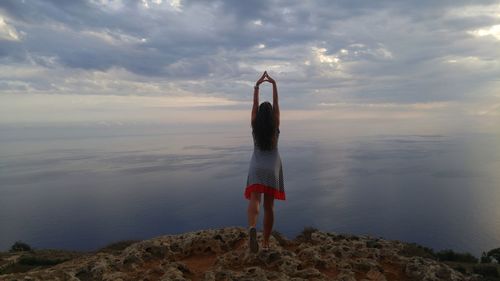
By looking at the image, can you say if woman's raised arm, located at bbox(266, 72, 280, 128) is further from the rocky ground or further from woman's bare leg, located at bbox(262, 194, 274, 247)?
the rocky ground

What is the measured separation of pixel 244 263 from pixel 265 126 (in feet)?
9.58

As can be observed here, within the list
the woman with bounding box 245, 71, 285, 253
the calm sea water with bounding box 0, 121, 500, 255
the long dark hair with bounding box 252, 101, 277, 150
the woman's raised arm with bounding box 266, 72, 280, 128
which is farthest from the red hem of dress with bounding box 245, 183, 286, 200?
the calm sea water with bounding box 0, 121, 500, 255

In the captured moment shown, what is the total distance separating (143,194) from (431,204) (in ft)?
329

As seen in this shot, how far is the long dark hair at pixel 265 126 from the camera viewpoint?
6.79 meters

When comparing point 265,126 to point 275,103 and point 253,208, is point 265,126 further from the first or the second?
point 253,208

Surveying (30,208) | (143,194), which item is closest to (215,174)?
(143,194)

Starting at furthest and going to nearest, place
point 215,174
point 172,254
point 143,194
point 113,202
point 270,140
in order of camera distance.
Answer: point 215,174
point 143,194
point 113,202
point 172,254
point 270,140

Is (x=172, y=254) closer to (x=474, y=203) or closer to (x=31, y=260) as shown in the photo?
(x=31, y=260)

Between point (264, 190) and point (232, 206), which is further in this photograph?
point (232, 206)

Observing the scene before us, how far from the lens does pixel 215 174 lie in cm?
15975

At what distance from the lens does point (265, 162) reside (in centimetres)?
702

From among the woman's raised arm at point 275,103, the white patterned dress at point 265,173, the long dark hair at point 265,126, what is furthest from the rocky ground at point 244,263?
the woman's raised arm at point 275,103

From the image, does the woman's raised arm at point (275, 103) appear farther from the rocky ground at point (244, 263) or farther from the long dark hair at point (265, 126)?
the rocky ground at point (244, 263)

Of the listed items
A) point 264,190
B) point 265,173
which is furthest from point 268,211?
point 265,173
